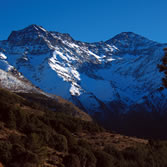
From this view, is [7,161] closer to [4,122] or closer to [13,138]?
[13,138]

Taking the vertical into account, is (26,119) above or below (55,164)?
above

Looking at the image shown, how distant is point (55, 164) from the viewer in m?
24.0

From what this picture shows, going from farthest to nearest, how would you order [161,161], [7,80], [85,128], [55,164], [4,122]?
[7,80]
[85,128]
[161,161]
[4,122]
[55,164]

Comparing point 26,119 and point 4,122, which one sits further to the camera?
point 26,119

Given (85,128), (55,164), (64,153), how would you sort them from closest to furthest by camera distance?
1. (55,164)
2. (64,153)
3. (85,128)

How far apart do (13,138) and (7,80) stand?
125022 millimetres

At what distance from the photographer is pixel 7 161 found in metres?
21.7

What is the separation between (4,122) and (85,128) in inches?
919

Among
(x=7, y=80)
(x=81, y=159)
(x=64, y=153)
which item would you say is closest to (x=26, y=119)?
(x=64, y=153)

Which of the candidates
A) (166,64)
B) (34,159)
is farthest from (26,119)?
(166,64)

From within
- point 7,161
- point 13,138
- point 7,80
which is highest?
point 7,80

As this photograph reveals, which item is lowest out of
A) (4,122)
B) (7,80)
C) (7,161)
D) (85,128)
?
(7,161)

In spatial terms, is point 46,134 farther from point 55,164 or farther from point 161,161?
point 161,161

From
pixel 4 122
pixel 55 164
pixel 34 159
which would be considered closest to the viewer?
pixel 34 159
